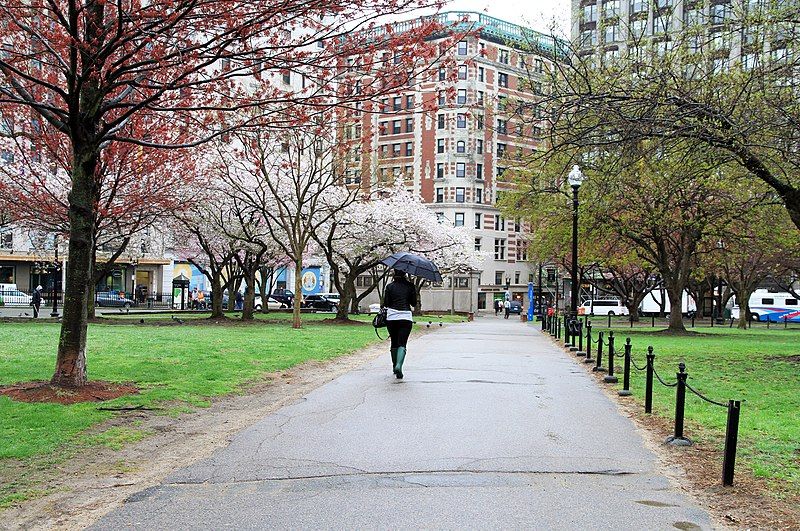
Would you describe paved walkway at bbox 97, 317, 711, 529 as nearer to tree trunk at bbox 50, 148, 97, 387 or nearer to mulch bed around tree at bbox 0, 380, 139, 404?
mulch bed around tree at bbox 0, 380, 139, 404

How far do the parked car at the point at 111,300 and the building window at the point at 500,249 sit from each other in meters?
37.9

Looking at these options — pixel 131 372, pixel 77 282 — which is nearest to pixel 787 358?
pixel 131 372

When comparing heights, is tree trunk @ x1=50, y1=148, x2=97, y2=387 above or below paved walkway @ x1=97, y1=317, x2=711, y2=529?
above

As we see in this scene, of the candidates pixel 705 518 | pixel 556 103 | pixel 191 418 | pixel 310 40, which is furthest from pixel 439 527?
pixel 556 103

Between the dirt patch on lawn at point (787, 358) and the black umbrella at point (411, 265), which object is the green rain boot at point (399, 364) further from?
the dirt patch on lawn at point (787, 358)

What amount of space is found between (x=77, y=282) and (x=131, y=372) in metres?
3.14

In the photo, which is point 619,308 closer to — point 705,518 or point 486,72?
point 486,72

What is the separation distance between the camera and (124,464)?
7371 millimetres

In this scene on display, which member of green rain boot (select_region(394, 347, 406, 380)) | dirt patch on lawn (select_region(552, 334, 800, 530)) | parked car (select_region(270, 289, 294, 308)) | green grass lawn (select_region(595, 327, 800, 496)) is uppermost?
parked car (select_region(270, 289, 294, 308))

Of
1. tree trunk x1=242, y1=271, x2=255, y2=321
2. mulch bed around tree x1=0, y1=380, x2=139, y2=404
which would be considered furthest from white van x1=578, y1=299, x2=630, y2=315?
mulch bed around tree x1=0, y1=380, x2=139, y2=404

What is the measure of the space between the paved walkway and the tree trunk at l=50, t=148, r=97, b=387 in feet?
9.74

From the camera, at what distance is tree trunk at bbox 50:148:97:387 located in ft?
35.1

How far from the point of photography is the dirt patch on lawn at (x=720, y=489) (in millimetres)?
5695

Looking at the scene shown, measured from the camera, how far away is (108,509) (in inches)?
231
